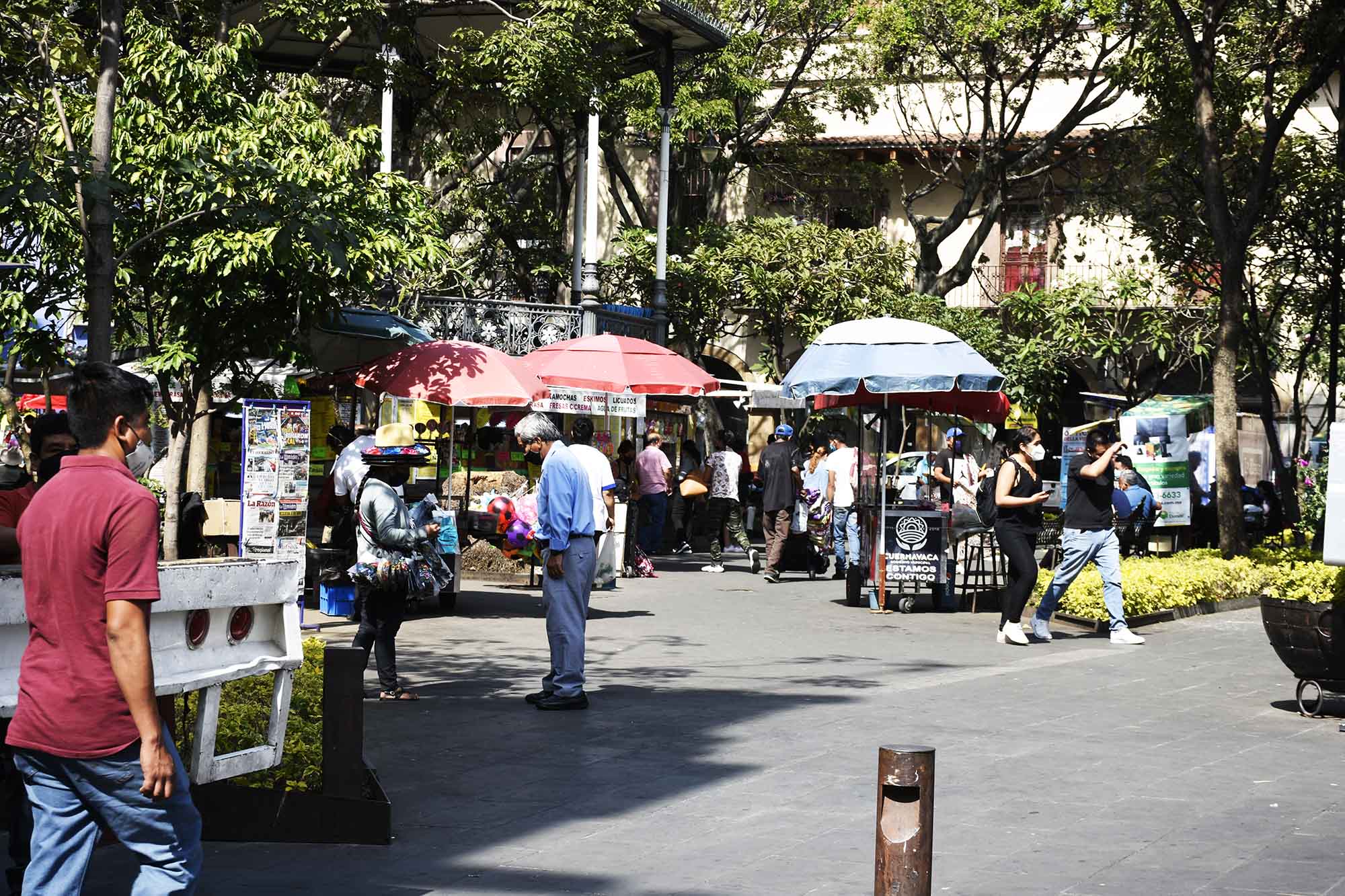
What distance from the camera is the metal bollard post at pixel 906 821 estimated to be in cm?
443

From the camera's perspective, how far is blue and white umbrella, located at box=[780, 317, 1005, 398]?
51.5 feet

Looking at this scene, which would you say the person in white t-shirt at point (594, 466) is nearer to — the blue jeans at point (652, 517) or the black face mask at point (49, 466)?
the black face mask at point (49, 466)

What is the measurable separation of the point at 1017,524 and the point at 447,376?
5.55 meters

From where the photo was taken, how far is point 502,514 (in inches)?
659

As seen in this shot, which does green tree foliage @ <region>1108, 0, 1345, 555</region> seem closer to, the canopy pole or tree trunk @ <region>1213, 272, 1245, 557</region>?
tree trunk @ <region>1213, 272, 1245, 557</region>

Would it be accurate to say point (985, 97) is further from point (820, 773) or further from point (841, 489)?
point (820, 773)

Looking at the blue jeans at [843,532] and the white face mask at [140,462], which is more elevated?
the white face mask at [140,462]

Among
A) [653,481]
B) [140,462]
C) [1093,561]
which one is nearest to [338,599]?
[140,462]

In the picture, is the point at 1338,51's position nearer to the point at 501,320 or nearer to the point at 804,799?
the point at 501,320

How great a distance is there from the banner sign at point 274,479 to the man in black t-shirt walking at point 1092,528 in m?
5.99

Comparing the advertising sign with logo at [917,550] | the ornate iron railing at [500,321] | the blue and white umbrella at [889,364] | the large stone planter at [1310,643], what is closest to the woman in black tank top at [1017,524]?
the blue and white umbrella at [889,364]

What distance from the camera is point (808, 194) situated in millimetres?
36125

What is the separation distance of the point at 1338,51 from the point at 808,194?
19043 mm

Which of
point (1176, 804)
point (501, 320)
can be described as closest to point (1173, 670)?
point (1176, 804)
